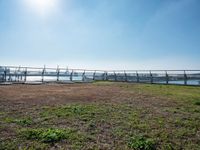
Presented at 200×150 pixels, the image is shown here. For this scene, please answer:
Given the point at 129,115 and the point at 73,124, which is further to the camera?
the point at 129,115

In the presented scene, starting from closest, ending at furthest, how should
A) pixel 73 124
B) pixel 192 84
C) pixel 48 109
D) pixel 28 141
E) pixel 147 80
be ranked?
pixel 28 141, pixel 73 124, pixel 48 109, pixel 192 84, pixel 147 80

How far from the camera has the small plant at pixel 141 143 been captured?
16.0ft

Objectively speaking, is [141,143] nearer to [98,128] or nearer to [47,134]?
[98,128]

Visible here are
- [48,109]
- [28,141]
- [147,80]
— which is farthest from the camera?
[147,80]

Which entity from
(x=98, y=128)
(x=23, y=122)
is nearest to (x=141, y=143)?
(x=98, y=128)

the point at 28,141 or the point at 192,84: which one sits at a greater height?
the point at 192,84

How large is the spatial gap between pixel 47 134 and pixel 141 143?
2157mm

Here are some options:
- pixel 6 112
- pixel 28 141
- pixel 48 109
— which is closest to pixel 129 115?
pixel 48 109

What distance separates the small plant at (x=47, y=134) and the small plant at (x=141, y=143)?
151 cm

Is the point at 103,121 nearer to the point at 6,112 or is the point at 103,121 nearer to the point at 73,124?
the point at 73,124

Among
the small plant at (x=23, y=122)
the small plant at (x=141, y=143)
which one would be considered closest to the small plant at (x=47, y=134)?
the small plant at (x=23, y=122)

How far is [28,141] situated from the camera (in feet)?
16.6

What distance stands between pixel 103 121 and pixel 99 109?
1.63 metres

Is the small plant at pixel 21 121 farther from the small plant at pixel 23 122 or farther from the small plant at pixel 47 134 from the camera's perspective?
the small plant at pixel 47 134
